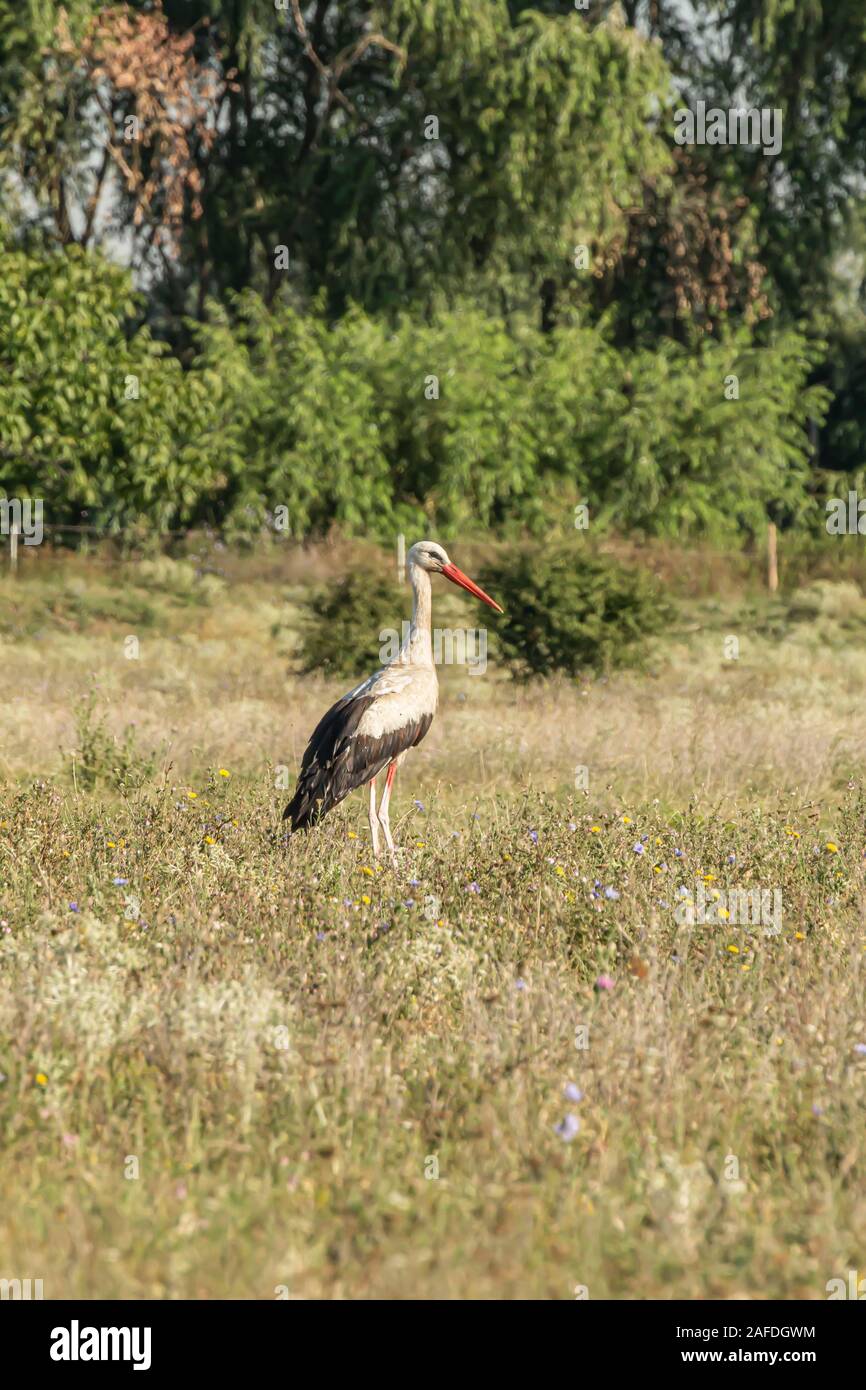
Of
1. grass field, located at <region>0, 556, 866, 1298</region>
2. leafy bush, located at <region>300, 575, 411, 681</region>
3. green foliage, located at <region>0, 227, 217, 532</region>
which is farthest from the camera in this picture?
green foliage, located at <region>0, 227, 217, 532</region>

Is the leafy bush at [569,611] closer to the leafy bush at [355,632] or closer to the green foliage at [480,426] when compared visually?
the leafy bush at [355,632]

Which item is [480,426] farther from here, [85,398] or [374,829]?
[374,829]

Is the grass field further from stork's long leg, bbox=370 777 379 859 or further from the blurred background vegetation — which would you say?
the blurred background vegetation

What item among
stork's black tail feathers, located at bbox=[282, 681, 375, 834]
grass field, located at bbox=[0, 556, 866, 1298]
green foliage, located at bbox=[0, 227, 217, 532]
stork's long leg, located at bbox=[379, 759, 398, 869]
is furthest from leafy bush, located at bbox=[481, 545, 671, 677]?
green foliage, located at bbox=[0, 227, 217, 532]

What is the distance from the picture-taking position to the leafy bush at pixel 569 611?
58.7 ft

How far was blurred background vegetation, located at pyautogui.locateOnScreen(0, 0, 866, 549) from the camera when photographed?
1085 inches

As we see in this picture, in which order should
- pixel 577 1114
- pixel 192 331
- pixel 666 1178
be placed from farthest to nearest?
pixel 192 331 → pixel 577 1114 → pixel 666 1178

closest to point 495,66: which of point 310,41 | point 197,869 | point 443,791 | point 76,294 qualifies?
point 310,41

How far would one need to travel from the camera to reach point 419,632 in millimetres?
9320

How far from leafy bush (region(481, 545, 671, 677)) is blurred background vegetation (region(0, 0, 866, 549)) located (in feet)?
32.8

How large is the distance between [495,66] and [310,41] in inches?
201

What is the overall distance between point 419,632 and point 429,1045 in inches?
171

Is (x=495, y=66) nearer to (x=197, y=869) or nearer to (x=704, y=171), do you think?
(x=704, y=171)

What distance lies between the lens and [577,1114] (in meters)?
4.64
